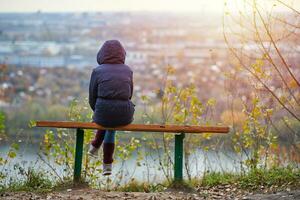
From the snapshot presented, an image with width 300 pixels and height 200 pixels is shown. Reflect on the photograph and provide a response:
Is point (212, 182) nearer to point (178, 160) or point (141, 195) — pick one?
point (178, 160)

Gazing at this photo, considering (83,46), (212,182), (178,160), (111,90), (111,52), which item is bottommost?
(212,182)

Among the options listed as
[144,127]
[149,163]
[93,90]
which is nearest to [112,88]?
[93,90]

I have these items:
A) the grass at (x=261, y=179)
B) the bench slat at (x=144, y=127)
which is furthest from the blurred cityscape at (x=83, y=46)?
the bench slat at (x=144, y=127)

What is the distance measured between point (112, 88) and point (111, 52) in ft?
1.15

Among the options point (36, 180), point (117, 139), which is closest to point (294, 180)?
point (117, 139)

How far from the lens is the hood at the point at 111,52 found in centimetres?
534

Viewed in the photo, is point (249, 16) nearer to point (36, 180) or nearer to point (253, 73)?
point (253, 73)

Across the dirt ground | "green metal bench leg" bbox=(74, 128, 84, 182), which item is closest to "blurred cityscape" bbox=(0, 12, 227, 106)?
"green metal bench leg" bbox=(74, 128, 84, 182)

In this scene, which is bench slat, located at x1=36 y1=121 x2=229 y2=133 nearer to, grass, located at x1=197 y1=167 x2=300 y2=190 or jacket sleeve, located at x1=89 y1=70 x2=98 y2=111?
jacket sleeve, located at x1=89 y1=70 x2=98 y2=111

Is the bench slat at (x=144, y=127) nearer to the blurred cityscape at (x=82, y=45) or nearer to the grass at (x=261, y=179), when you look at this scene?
the grass at (x=261, y=179)

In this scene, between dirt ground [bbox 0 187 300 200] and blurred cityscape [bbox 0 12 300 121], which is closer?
dirt ground [bbox 0 187 300 200]

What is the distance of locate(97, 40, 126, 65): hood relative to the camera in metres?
5.34

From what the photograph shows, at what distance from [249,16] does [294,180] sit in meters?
1.68

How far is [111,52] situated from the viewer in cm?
534
